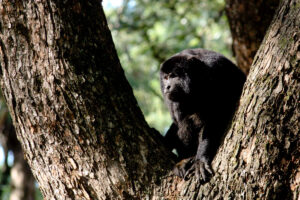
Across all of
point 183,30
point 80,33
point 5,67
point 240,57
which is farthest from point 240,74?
point 183,30

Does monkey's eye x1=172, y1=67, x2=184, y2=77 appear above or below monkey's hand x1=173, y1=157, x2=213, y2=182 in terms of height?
above

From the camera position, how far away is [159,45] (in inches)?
293

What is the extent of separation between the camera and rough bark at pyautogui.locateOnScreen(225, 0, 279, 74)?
15.8 feet

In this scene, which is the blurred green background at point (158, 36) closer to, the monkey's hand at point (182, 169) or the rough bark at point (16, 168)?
the rough bark at point (16, 168)

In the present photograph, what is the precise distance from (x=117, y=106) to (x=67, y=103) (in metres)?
0.37

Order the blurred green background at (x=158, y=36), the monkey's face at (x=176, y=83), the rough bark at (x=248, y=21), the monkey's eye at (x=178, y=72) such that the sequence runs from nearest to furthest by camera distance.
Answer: the monkey's face at (x=176, y=83)
the monkey's eye at (x=178, y=72)
the rough bark at (x=248, y=21)
the blurred green background at (x=158, y=36)

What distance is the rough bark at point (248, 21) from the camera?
190 inches

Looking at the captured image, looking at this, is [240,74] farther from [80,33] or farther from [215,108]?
[80,33]

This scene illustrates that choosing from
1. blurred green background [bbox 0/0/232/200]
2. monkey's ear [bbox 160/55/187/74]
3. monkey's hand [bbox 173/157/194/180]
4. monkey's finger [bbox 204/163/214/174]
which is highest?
blurred green background [bbox 0/0/232/200]

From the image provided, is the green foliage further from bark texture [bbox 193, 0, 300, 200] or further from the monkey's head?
bark texture [bbox 193, 0, 300, 200]

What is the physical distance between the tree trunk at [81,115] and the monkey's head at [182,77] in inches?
49.8

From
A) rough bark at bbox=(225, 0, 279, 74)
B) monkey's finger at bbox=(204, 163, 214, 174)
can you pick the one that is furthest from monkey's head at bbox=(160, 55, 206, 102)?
monkey's finger at bbox=(204, 163, 214, 174)

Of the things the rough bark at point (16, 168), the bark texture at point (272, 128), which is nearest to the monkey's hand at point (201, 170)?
the bark texture at point (272, 128)

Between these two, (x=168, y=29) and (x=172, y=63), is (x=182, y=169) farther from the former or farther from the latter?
(x=168, y=29)
